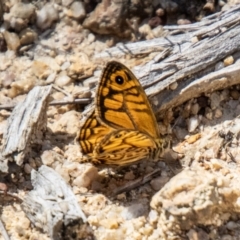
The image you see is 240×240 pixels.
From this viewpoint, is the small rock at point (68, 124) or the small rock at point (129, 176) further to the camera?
the small rock at point (68, 124)

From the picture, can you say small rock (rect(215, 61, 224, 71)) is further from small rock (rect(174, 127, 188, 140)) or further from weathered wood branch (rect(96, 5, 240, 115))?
small rock (rect(174, 127, 188, 140))

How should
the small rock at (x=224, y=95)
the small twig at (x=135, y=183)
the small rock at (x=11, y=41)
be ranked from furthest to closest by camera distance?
the small rock at (x=11, y=41) < the small rock at (x=224, y=95) < the small twig at (x=135, y=183)

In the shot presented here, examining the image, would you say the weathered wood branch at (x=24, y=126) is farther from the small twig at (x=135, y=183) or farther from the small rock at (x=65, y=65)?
the small twig at (x=135, y=183)

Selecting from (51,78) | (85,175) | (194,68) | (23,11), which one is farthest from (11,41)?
(194,68)

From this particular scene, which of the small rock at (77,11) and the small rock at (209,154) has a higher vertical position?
the small rock at (77,11)

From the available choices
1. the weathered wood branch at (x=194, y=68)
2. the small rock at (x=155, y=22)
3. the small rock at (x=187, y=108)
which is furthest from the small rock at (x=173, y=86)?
the small rock at (x=155, y=22)

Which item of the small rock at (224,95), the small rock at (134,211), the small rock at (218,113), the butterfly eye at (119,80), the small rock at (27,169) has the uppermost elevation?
the butterfly eye at (119,80)

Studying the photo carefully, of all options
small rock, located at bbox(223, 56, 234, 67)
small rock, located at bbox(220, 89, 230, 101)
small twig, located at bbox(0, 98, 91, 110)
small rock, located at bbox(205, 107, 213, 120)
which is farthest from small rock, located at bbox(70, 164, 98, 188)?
small rock, located at bbox(223, 56, 234, 67)

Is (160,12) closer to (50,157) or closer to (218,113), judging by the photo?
(218,113)

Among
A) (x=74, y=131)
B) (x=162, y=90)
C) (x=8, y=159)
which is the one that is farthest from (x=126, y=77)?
(x=8, y=159)
